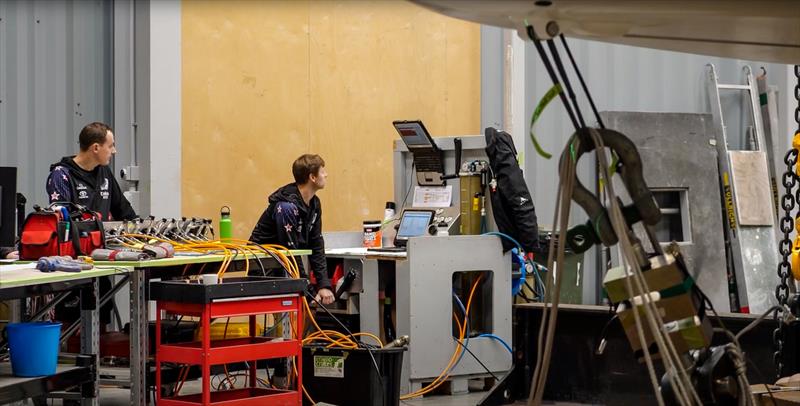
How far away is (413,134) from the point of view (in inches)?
284

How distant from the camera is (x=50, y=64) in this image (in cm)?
762

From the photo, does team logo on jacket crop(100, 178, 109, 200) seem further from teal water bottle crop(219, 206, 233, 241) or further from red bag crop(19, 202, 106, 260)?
red bag crop(19, 202, 106, 260)

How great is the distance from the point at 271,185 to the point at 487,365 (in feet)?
8.34

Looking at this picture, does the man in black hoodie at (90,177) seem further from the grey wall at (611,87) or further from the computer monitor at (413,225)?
the grey wall at (611,87)

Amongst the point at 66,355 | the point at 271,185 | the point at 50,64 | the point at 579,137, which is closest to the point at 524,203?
the point at 271,185

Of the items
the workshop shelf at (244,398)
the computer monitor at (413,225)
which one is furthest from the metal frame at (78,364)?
the computer monitor at (413,225)

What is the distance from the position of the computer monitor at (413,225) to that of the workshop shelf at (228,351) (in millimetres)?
1878

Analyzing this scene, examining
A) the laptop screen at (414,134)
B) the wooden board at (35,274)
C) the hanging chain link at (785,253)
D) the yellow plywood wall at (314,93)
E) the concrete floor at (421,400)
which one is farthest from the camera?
the yellow plywood wall at (314,93)

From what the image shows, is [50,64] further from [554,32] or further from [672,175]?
[554,32]

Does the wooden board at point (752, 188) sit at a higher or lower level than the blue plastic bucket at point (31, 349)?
higher

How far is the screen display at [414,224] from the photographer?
710 centimetres

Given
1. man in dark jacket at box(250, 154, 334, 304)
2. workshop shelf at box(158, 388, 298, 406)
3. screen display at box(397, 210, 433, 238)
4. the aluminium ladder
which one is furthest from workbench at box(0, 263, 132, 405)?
the aluminium ladder

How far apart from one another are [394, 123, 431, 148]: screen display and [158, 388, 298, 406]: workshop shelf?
2.40 m

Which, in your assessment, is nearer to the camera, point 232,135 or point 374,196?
point 232,135
